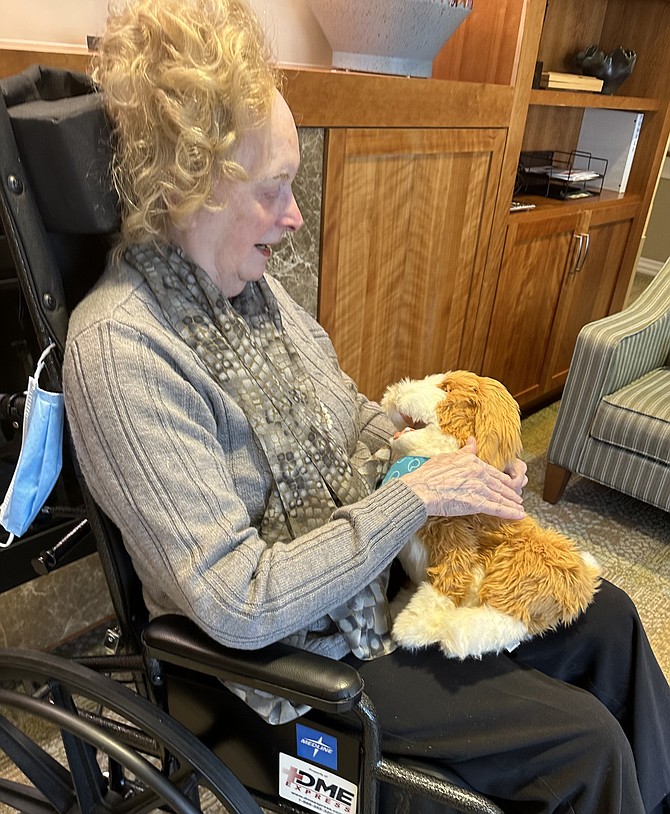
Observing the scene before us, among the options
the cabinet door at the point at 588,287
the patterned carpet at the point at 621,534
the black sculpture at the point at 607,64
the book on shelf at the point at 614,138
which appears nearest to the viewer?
the patterned carpet at the point at 621,534

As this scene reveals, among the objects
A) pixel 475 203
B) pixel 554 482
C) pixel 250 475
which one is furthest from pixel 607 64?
pixel 250 475

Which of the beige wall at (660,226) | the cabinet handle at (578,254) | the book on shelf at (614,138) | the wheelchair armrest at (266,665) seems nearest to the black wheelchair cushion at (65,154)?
the wheelchair armrest at (266,665)

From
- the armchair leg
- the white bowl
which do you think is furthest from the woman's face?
the armchair leg

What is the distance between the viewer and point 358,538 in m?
0.85

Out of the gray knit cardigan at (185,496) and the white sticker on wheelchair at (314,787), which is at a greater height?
the gray knit cardigan at (185,496)

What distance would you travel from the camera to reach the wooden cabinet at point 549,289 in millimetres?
2307

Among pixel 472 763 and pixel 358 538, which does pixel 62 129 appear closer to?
pixel 358 538

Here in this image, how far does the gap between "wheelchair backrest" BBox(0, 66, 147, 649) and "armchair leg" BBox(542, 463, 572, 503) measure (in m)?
1.67

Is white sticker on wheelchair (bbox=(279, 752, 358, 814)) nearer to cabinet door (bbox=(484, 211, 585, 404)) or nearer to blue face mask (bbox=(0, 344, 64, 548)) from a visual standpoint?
blue face mask (bbox=(0, 344, 64, 548))

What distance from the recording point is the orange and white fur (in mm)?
925

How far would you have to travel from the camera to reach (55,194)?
793 millimetres

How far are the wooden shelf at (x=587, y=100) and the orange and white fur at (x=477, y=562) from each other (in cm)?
141

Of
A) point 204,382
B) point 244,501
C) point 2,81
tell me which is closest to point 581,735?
point 244,501

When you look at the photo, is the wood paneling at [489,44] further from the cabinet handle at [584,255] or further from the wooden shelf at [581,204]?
the cabinet handle at [584,255]
